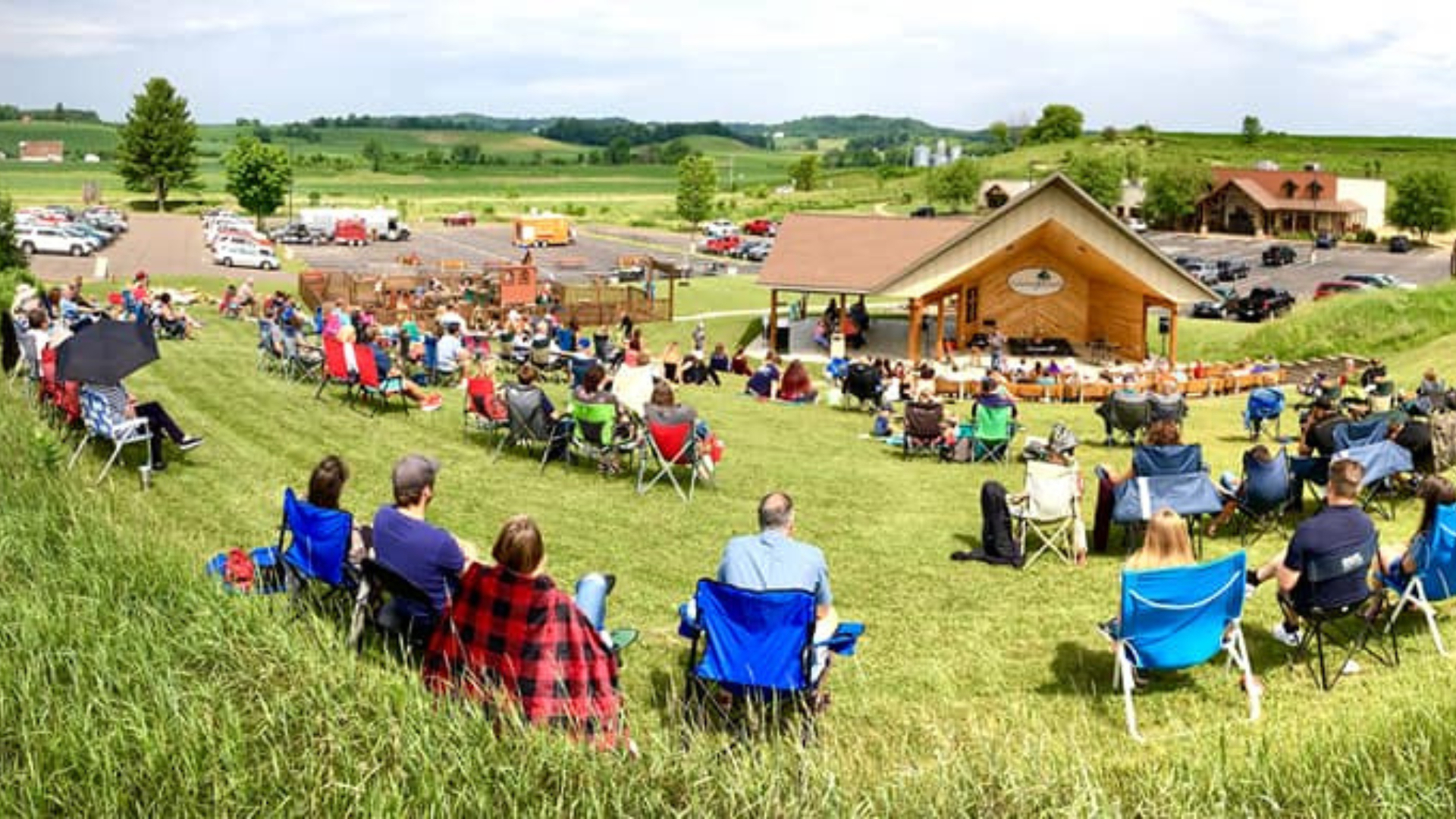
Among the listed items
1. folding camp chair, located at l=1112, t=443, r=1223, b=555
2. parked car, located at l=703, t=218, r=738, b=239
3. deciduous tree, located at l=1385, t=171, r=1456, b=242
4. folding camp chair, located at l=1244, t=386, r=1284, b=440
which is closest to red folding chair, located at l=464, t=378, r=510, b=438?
folding camp chair, located at l=1112, t=443, r=1223, b=555

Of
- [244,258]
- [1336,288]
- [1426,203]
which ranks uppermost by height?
[1426,203]

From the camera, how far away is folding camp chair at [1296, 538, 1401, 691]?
285 inches

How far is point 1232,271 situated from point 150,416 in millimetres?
57667

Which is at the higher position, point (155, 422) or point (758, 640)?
point (155, 422)

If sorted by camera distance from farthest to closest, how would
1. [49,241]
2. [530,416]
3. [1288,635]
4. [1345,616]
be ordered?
[49,241] < [530,416] < [1288,635] < [1345,616]

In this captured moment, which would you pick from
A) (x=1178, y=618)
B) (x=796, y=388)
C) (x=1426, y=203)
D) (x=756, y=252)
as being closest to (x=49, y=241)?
(x=756, y=252)

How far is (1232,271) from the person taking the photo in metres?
60.3

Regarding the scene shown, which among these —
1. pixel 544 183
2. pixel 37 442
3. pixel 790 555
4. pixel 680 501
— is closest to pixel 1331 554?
pixel 790 555

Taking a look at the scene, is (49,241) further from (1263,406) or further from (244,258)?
(1263,406)

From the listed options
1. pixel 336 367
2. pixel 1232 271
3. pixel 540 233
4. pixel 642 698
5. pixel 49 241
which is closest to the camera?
pixel 642 698

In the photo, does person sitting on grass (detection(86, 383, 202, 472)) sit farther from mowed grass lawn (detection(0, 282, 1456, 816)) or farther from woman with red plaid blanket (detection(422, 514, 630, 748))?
woman with red plaid blanket (detection(422, 514, 630, 748))

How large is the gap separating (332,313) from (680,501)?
34.6ft

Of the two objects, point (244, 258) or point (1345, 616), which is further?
point (244, 258)

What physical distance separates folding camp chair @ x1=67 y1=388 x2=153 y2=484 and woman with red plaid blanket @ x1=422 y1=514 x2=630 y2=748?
585 cm
